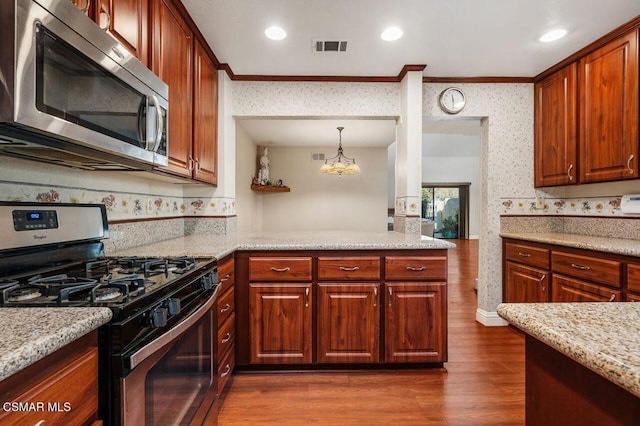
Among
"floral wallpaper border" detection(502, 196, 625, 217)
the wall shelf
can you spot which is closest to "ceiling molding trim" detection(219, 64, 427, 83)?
"floral wallpaper border" detection(502, 196, 625, 217)

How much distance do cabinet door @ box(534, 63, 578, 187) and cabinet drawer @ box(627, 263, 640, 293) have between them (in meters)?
1.02

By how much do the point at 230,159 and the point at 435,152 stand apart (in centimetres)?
771

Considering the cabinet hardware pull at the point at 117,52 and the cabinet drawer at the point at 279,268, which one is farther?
the cabinet drawer at the point at 279,268

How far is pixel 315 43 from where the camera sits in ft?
7.71

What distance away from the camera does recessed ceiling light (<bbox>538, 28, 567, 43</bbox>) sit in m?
2.26

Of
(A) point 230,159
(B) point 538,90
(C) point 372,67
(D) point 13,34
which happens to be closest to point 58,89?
(D) point 13,34

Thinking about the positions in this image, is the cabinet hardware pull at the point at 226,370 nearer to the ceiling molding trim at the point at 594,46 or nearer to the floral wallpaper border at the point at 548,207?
the floral wallpaper border at the point at 548,207

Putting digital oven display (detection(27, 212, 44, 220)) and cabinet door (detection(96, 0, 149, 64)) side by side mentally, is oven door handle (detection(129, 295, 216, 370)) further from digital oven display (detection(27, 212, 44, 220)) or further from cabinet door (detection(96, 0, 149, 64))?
cabinet door (detection(96, 0, 149, 64))

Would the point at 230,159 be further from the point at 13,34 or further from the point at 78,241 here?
the point at 13,34

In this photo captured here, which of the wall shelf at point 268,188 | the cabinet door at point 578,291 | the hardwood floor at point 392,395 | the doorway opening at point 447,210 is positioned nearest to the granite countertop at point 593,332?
the hardwood floor at point 392,395

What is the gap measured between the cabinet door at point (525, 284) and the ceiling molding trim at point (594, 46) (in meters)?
1.72

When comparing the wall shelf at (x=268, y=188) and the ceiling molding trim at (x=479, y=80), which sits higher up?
the ceiling molding trim at (x=479, y=80)

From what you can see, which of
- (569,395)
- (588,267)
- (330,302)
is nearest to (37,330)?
Answer: (569,395)

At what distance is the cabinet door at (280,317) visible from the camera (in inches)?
83.0
